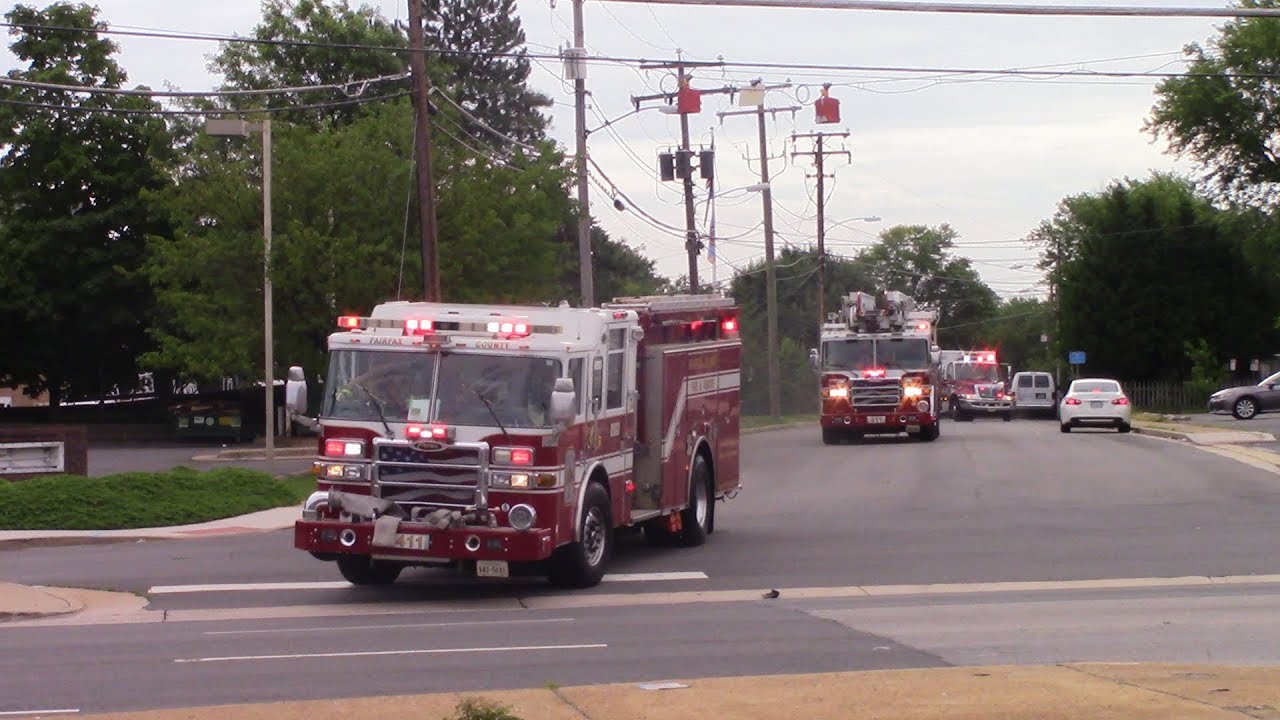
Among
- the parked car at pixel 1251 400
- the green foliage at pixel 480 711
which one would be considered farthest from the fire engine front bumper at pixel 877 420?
the green foliage at pixel 480 711

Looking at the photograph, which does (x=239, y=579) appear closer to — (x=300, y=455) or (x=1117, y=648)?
(x=1117, y=648)

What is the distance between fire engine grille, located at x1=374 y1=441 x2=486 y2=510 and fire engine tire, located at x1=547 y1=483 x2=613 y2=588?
46.9 inches

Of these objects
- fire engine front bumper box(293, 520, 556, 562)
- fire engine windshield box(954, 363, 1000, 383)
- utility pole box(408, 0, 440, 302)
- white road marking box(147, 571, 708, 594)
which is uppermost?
utility pole box(408, 0, 440, 302)

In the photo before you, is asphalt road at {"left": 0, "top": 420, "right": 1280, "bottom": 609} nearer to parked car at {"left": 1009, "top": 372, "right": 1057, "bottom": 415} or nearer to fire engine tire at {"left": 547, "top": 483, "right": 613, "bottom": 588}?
fire engine tire at {"left": 547, "top": 483, "right": 613, "bottom": 588}

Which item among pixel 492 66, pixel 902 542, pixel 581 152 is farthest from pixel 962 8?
pixel 492 66

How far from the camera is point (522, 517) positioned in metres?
13.3

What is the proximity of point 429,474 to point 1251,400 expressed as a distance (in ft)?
136

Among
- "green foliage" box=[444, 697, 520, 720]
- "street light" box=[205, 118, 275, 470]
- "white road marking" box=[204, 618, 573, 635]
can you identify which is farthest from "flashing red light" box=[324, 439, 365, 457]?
"street light" box=[205, 118, 275, 470]

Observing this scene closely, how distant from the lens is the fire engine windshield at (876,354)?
36.7 metres

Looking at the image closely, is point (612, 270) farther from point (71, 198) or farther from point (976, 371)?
point (71, 198)

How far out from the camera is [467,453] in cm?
1344

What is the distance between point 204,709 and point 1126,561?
10.8 meters

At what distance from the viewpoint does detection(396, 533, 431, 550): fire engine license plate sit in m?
13.4

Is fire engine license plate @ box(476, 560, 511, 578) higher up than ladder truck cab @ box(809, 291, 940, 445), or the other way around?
ladder truck cab @ box(809, 291, 940, 445)
